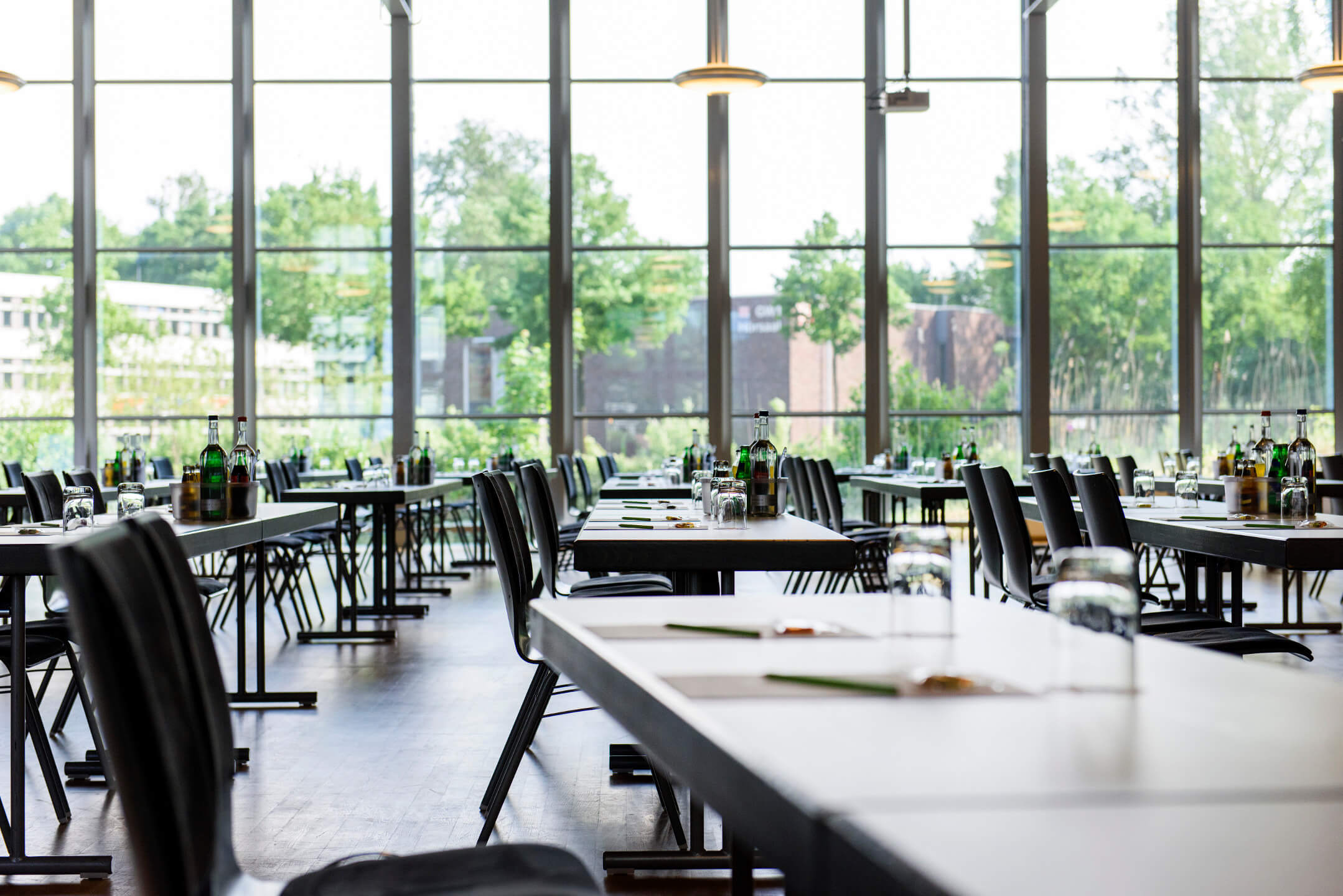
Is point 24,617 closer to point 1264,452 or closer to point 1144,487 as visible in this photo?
point 1144,487

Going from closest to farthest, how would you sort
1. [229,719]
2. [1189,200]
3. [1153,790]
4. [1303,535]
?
[1153,790] < [229,719] < [1303,535] < [1189,200]

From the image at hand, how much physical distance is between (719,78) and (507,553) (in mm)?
5293

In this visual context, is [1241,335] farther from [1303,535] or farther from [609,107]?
[1303,535]

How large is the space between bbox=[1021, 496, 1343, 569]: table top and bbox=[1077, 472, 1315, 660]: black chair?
102 millimetres

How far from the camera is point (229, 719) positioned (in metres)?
1.60

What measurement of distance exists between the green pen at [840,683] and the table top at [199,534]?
3.99 feet

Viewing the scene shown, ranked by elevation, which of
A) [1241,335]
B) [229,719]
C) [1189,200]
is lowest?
[229,719]

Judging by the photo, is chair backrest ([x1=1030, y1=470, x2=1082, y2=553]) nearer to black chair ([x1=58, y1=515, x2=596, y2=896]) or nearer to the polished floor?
the polished floor

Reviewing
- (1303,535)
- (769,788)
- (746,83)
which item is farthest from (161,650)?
(746,83)

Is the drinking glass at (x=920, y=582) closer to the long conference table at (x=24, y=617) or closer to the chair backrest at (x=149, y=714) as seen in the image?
the chair backrest at (x=149, y=714)

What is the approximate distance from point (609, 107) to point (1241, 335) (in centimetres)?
612

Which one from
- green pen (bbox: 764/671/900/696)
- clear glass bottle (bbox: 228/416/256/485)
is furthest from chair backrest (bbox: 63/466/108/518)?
green pen (bbox: 764/671/900/696)

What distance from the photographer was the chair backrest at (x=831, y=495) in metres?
6.44

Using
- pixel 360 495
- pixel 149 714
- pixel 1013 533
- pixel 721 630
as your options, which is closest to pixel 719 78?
pixel 360 495
